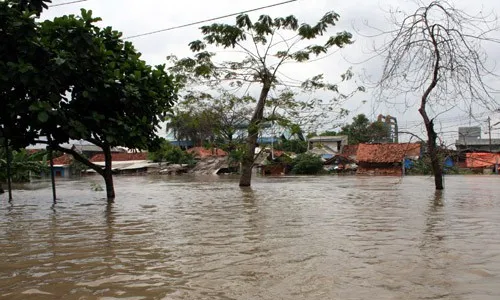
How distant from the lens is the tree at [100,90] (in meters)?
9.05

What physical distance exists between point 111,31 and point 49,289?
8.33 metres

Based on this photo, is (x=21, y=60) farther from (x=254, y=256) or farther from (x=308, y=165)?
(x=308, y=165)

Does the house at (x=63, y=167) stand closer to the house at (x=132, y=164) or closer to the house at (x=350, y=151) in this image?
the house at (x=132, y=164)

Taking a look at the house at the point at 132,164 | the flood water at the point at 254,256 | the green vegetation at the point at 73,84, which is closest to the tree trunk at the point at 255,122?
the green vegetation at the point at 73,84

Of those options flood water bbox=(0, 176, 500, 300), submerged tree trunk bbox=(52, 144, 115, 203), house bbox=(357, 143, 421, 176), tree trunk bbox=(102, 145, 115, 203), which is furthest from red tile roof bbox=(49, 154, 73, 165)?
flood water bbox=(0, 176, 500, 300)

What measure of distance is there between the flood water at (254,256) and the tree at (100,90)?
2139mm

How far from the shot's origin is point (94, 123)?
1025cm

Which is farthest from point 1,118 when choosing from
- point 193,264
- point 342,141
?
point 342,141

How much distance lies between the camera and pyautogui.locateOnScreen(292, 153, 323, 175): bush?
43134mm

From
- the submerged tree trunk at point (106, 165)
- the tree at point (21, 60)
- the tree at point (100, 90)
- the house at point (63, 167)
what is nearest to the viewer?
the tree at point (21, 60)

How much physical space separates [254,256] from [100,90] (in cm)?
634

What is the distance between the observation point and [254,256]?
17.1 feet

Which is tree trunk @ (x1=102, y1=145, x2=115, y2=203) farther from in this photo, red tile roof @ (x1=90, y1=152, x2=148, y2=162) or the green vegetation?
red tile roof @ (x1=90, y1=152, x2=148, y2=162)

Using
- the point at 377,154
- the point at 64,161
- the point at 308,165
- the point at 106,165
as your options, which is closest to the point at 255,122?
the point at 106,165
